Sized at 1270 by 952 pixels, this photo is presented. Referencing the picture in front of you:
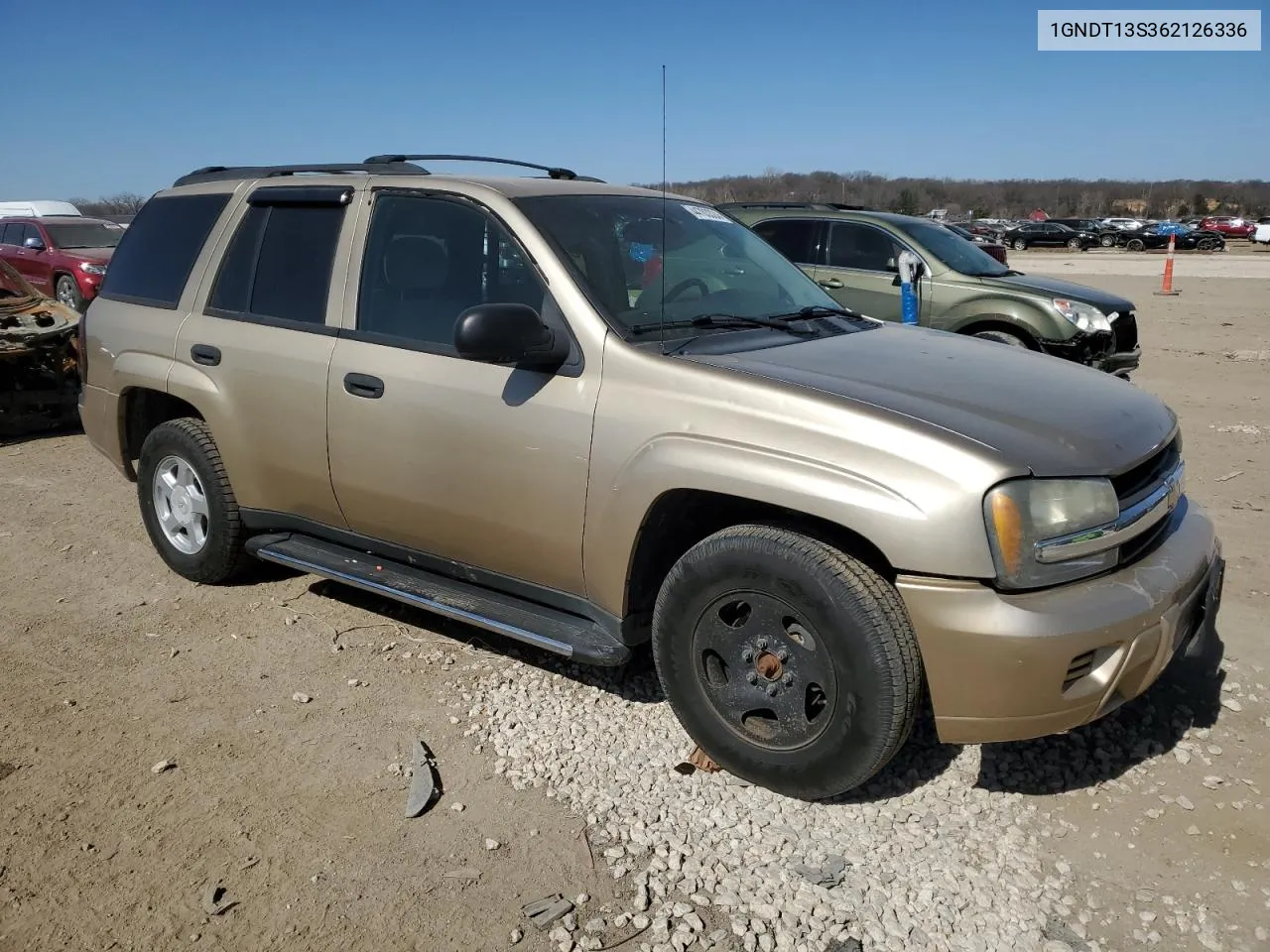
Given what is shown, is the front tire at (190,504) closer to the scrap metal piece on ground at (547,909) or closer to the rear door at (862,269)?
the scrap metal piece on ground at (547,909)

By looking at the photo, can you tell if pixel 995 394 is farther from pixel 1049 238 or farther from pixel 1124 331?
pixel 1049 238

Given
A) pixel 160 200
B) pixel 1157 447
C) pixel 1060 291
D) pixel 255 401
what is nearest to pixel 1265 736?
pixel 1157 447

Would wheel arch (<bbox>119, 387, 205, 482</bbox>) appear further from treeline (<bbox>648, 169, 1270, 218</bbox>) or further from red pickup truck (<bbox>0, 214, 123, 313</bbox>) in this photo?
treeline (<bbox>648, 169, 1270, 218</bbox>)

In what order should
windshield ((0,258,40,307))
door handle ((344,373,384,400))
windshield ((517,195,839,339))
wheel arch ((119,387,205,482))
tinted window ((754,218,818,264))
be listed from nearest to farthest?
windshield ((517,195,839,339)) → door handle ((344,373,384,400)) → wheel arch ((119,387,205,482)) → windshield ((0,258,40,307)) → tinted window ((754,218,818,264))

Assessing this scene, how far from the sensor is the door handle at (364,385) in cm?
380

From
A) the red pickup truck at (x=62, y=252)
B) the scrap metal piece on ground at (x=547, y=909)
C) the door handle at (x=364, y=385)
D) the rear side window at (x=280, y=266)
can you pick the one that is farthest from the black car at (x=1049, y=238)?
the scrap metal piece on ground at (x=547, y=909)

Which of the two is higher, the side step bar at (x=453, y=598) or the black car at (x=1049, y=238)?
the black car at (x=1049, y=238)

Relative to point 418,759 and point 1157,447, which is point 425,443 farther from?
point 1157,447

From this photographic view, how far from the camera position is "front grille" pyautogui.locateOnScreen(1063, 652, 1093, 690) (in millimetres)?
2684

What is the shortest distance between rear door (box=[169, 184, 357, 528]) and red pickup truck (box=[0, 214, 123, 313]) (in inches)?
466

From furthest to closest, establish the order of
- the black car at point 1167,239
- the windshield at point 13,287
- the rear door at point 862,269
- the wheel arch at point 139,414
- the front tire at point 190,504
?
the black car at point 1167,239, the rear door at point 862,269, the windshield at point 13,287, the wheel arch at point 139,414, the front tire at point 190,504

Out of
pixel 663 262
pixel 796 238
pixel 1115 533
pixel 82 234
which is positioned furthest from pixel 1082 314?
pixel 82 234

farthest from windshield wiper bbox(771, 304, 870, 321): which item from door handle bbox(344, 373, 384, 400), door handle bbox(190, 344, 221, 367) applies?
door handle bbox(190, 344, 221, 367)

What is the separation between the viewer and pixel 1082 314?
8.72 meters
